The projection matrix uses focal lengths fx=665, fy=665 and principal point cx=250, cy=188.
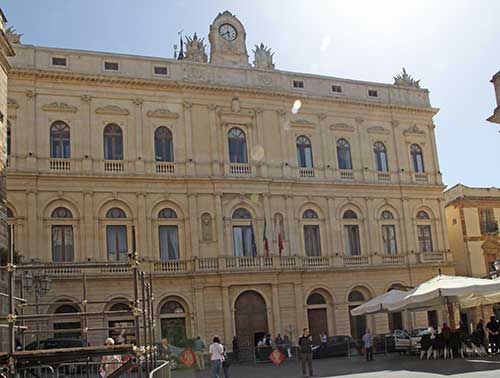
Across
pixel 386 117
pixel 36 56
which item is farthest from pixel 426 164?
pixel 36 56

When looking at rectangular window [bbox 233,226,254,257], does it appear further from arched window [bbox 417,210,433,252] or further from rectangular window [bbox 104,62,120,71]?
arched window [bbox 417,210,433,252]

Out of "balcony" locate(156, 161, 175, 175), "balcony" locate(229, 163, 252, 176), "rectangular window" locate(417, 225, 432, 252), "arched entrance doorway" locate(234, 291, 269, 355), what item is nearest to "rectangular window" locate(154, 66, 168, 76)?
"balcony" locate(156, 161, 175, 175)

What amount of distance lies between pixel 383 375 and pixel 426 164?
23.2 m

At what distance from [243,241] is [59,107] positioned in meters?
11.4

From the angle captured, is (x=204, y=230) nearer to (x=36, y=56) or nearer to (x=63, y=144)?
(x=63, y=144)

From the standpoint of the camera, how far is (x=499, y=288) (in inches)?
845

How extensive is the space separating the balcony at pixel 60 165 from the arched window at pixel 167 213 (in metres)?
4.94

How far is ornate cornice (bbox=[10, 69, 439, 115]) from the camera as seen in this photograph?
105 feet

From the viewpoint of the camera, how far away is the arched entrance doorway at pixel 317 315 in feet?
115

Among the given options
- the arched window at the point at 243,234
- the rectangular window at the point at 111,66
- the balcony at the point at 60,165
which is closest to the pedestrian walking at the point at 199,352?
the arched window at the point at 243,234

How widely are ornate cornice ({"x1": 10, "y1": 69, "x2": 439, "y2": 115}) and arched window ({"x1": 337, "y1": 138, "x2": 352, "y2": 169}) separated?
237cm

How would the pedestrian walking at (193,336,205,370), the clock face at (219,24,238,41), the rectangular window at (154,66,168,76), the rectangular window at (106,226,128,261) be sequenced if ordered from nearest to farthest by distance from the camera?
the pedestrian walking at (193,336,205,370), the rectangular window at (106,226,128,261), the rectangular window at (154,66,168,76), the clock face at (219,24,238,41)

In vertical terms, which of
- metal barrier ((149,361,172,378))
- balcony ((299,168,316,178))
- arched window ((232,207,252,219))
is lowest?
metal barrier ((149,361,172,378))

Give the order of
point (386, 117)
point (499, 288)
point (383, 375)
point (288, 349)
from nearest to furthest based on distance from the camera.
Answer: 1. point (383, 375)
2. point (499, 288)
3. point (288, 349)
4. point (386, 117)
